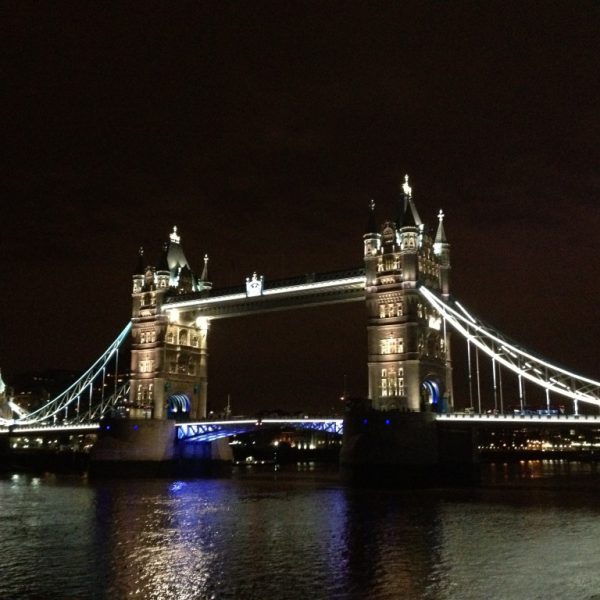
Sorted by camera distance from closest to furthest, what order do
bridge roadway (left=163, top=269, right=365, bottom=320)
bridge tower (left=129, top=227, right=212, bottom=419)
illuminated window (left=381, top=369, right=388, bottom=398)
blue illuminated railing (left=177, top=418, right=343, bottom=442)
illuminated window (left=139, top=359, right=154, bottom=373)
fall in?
illuminated window (left=381, top=369, right=388, bottom=398) < blue illuminated railing (left=177, top=418, right=343, bottom=442) < bridge roadway (left=163, top=269, right=365, bottom=320) < bridge tower (left=129, top=227, right=212, bottom=419) < illuminated window (left=139, top=359, right=154, bottom=373)

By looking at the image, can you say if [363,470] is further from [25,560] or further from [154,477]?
[25,560]

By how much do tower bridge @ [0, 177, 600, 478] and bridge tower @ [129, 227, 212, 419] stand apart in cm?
10

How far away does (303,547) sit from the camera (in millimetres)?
26062

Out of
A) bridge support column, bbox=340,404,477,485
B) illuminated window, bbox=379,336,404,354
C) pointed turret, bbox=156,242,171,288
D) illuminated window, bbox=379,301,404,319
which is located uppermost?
pointed turret, bbox=156,242,171,288

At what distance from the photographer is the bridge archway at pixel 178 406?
76.2 m

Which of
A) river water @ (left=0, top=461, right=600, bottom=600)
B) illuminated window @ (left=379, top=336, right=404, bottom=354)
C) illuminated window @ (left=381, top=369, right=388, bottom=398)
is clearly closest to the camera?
river water @ (left=0, top=461, right=600, bottom=600)

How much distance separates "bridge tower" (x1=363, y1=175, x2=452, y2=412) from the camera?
57.9 metres

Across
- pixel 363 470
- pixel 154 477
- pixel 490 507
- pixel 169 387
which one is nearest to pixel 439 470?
pixel 363 470

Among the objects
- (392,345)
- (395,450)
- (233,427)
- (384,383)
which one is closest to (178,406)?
(233,427)

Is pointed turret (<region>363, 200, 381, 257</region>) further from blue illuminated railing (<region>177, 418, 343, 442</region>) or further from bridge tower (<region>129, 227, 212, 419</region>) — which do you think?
bridge tower (<region>129, 227, 212, 419</region>)

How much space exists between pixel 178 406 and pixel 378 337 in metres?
25.8

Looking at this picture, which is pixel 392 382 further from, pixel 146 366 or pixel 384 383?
pixel 146 366

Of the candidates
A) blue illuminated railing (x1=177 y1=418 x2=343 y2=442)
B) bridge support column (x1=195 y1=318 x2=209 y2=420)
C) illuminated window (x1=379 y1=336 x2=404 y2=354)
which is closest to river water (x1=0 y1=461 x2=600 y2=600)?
illuminated window (x1=379 y1=336 x2=404 y2=354)

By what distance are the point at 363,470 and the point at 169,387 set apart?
27.2 m
